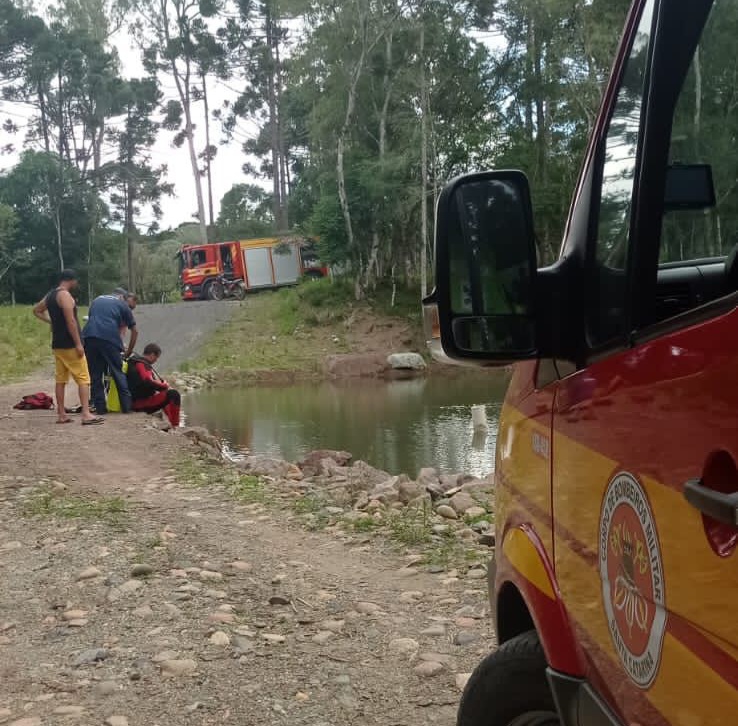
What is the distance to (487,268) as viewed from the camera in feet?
5.76

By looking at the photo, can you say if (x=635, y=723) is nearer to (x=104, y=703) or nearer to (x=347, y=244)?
(x=104, y=703)

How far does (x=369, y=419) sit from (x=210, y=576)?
11.8 meters

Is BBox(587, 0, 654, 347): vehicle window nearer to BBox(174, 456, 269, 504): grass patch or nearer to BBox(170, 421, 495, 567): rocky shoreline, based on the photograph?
BBox(170, 421, 495, 567): rocky shoreline

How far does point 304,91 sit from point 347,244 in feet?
20.1

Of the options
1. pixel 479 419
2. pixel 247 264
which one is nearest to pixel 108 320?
pixel 479 419

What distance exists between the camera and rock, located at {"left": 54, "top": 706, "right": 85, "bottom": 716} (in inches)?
133

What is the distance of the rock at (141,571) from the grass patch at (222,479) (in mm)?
2089

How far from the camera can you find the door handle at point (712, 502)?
112 cm

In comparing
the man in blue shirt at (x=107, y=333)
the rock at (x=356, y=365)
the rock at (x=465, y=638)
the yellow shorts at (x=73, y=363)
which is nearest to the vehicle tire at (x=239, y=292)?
the rock at (x=356, y=365)

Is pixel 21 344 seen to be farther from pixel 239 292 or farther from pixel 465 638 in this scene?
pixel 465 638

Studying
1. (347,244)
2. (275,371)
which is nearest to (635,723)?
(275,371)

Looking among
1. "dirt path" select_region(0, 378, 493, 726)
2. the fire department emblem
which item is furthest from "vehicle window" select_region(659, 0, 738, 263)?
"dirt path" select_region(0, 378, 493, 726)

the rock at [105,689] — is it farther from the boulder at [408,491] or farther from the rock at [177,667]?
the boulder at [408,491]

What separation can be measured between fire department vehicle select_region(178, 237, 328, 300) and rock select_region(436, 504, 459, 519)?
31.6m
